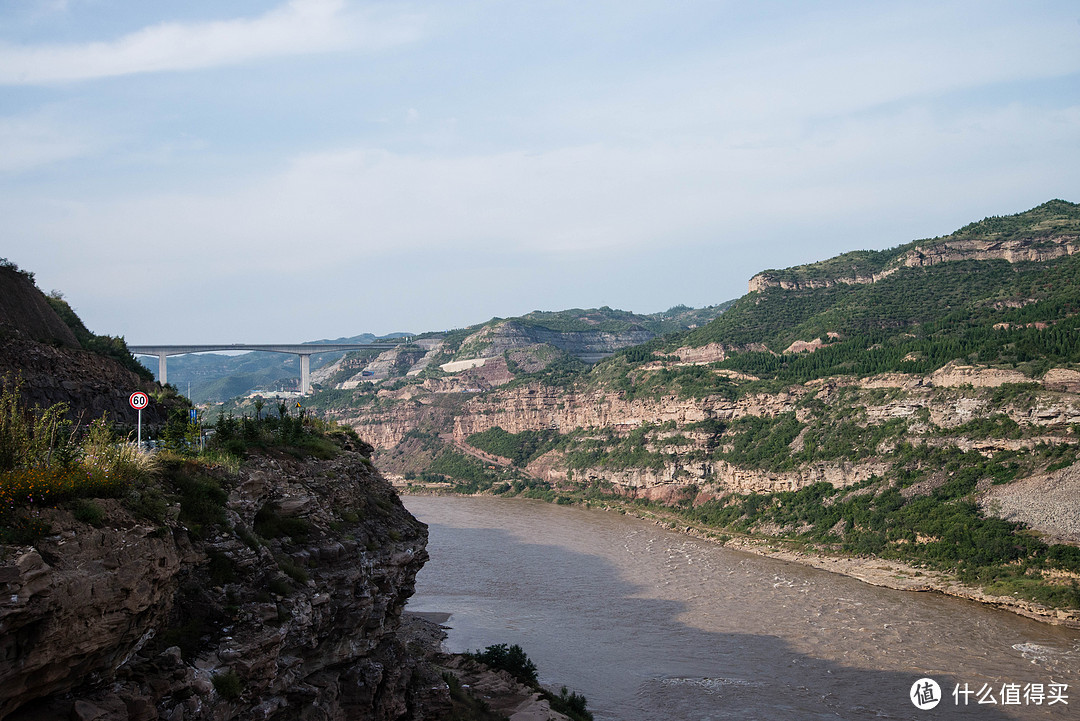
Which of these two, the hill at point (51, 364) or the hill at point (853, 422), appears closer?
the hill at point (51, 364)

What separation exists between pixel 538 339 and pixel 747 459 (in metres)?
76.3

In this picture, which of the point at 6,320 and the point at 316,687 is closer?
the point at 316,687

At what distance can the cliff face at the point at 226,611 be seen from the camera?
265 inches

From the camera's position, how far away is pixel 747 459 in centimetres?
6088

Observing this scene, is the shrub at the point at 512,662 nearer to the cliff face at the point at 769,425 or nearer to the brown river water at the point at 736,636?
the brown river water at the point at 736,636

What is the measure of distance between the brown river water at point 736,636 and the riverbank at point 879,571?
0.73m

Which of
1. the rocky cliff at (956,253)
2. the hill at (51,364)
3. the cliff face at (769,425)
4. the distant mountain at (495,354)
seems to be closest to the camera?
the hill at (51,364)

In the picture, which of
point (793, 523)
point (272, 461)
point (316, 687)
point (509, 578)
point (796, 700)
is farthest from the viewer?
point (793, 523)

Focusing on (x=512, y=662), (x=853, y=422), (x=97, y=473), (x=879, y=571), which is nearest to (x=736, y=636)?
(x=512, y=662)

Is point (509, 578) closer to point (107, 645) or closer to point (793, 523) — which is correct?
point (793, 523)

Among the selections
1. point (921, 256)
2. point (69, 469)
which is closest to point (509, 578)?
point (69, 469)

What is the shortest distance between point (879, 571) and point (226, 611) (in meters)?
40.9

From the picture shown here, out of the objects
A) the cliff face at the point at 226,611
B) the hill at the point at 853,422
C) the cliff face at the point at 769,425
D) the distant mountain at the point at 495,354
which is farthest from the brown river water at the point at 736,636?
the distant mountain at the point at 495,354

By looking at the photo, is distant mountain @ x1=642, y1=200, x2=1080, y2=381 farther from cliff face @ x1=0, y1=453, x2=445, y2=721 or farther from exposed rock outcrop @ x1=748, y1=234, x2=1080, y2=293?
cliff face @ x1=0, y1=453, x2=445, y2=721
